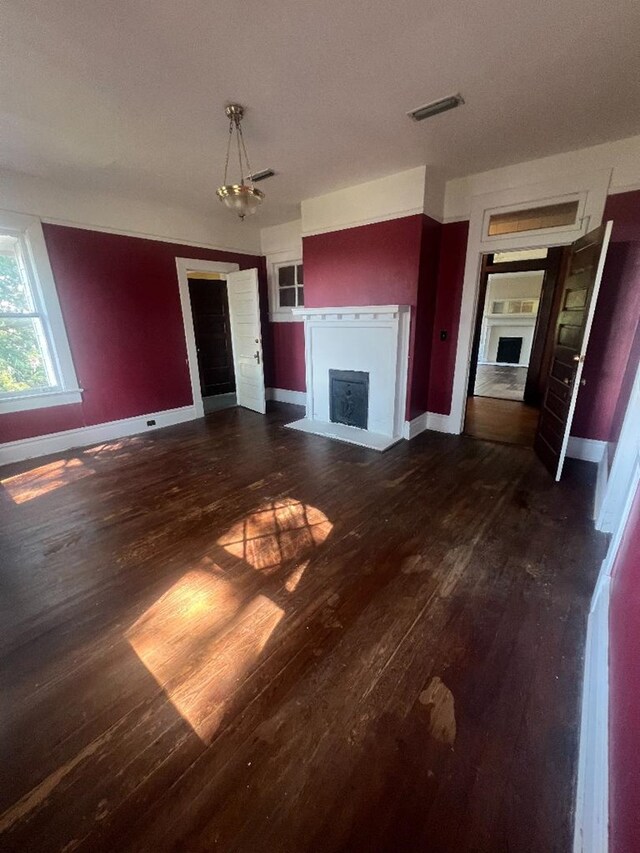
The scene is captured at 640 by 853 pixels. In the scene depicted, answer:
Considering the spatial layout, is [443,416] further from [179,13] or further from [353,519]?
[179,13]

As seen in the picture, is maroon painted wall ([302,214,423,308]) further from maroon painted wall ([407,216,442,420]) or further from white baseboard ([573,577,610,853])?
white baseboard ([573,577,610,853])

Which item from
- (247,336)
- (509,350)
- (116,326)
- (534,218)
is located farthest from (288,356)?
(509,350)

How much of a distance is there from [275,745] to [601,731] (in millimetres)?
1071

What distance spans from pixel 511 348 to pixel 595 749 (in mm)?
11373

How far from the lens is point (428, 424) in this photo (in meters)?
4.44

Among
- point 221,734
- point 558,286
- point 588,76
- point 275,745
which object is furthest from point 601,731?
point 558,286

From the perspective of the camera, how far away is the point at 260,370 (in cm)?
510

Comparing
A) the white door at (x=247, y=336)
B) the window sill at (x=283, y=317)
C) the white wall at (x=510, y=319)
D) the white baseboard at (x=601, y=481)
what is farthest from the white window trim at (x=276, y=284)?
the white wall at (x=510, y=319)

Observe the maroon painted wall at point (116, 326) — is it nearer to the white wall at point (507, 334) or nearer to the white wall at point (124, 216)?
the white wall at point (124, 216)

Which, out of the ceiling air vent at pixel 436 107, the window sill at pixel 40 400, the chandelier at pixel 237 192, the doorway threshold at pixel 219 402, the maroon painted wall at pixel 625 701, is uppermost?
the ceiling air vent at pixel 436 107

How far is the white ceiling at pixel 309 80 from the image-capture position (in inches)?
65.6

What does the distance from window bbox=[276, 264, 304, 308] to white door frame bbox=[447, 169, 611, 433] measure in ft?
8.21

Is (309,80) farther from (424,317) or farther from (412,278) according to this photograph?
(424,317)

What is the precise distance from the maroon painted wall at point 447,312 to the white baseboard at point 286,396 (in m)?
2.19
